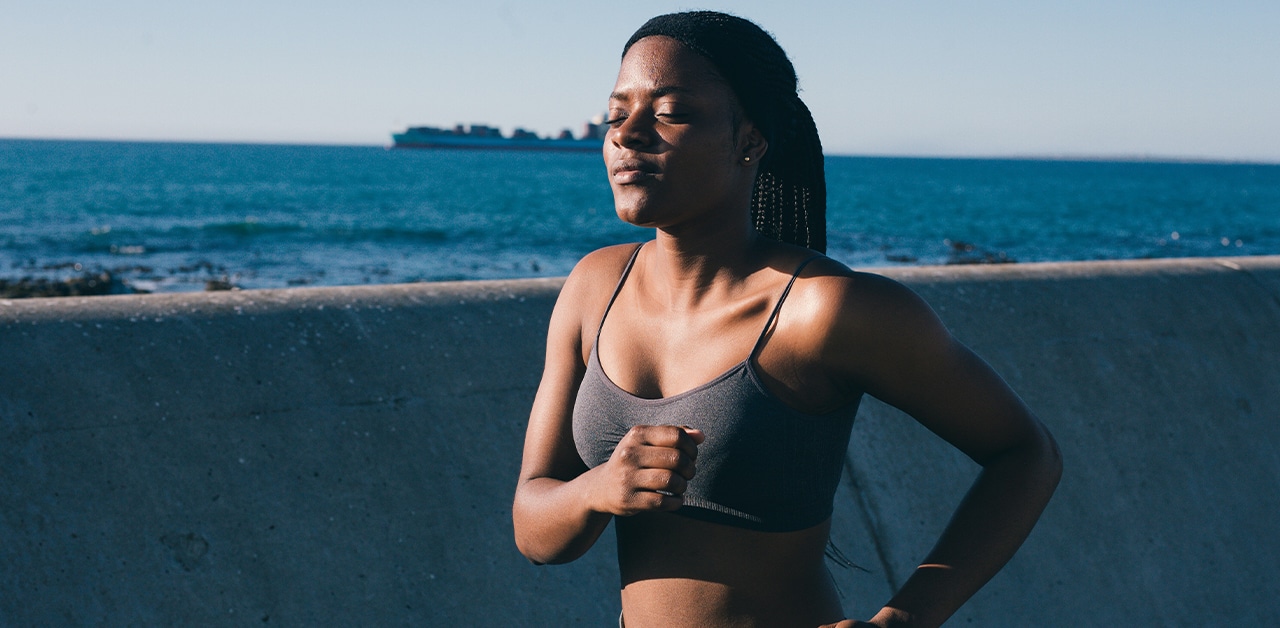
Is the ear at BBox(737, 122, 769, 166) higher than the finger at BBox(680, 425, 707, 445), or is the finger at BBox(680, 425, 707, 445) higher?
the ear at BBox(737, 122, 769, 166)

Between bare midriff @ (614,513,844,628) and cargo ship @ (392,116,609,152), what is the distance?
469ft

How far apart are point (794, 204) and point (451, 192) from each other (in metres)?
70.0

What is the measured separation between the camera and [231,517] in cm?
259

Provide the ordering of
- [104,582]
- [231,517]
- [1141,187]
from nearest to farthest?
[104,582], [231,517], [1141,187]

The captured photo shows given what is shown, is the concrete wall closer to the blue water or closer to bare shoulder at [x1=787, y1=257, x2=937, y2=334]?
bare shoulder at [x1=787, y1=257, x2=937, y2=334]

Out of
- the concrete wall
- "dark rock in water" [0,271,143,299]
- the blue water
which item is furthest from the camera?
the blue water

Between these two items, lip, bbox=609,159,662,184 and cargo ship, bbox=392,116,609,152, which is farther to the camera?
cargo ship, bbox=392,116,609,152

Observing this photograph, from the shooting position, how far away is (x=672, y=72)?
1503 millimetres

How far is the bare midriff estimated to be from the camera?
1550mm

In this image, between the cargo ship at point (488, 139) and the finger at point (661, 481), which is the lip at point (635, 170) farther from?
the cargo ship at point (488, 139)

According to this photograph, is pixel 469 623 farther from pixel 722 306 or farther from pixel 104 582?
pixel 722 306

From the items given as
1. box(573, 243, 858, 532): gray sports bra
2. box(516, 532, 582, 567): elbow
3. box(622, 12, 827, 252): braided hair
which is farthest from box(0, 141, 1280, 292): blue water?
box(573, 243, 858, 532): gray sports bra

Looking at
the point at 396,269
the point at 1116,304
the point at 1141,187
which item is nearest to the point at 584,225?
the point at 396,269

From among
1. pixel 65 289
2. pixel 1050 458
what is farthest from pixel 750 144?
pixel 65 289
